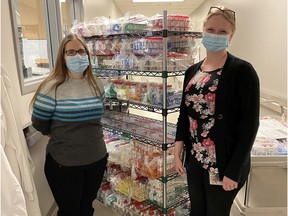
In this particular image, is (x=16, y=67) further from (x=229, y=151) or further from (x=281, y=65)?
(x=281, y=65)

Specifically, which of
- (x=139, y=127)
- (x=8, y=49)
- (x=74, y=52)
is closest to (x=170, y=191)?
(x=139, y=127)

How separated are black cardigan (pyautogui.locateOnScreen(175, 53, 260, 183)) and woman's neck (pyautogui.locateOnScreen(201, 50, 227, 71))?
0.04 m

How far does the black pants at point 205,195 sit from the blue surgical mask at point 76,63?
86cm

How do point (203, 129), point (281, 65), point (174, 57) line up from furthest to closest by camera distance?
point (281, 65), point (174, 57), point (203, 129)

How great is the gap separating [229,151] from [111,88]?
4.13ft

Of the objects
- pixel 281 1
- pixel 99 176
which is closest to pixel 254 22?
pixel 281 1

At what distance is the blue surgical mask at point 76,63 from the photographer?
1.58 metres

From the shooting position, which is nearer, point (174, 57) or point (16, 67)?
point (16, 67)

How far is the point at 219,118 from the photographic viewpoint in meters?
1.24

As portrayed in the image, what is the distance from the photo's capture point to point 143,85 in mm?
2037

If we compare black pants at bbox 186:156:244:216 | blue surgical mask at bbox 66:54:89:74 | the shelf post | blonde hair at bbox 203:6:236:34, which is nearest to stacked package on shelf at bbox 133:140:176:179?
the shelf post

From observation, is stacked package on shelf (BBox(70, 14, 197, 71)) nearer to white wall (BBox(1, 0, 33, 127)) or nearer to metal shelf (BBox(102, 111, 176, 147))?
metal shelf (BBox(102, 111, 176, 147))

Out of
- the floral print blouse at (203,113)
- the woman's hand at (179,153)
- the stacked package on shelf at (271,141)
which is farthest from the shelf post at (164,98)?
the stacked package on shelf at (271,141)

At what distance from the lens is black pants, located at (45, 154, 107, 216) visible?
1580 millimetres
